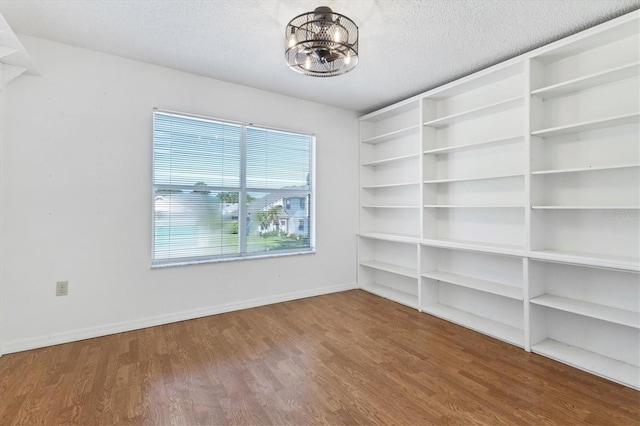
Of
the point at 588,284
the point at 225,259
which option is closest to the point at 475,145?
the point at 588,284

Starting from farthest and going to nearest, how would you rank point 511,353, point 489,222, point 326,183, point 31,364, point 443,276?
point 326,183 < point 443,276 < point 489,222 < point 511,353 < point 31,364

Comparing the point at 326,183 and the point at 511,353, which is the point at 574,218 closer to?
the point at 511,353

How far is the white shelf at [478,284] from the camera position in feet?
8.83

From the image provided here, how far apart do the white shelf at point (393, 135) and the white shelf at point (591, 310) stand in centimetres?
217

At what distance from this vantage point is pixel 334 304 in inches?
144

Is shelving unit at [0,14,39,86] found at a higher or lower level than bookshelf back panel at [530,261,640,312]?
higher

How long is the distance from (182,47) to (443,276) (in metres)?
3.45

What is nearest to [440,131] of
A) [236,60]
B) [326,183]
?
[326,183]

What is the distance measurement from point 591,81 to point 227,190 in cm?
342

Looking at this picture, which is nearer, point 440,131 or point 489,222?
point 489,222

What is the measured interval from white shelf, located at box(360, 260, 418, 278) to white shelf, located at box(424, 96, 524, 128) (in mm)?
1794

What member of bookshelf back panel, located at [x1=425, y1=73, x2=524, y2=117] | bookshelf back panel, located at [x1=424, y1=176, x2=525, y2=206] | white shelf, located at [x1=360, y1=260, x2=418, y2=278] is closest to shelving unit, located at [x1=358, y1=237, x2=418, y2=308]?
white shelf, located at [x1=360, y1=260, x2=418, y2=278]

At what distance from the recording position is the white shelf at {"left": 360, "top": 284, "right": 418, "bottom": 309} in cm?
362

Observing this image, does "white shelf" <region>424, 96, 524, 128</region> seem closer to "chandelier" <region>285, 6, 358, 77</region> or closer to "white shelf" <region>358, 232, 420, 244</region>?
"white shelf" <region>358, 232, 420, 244</region>
